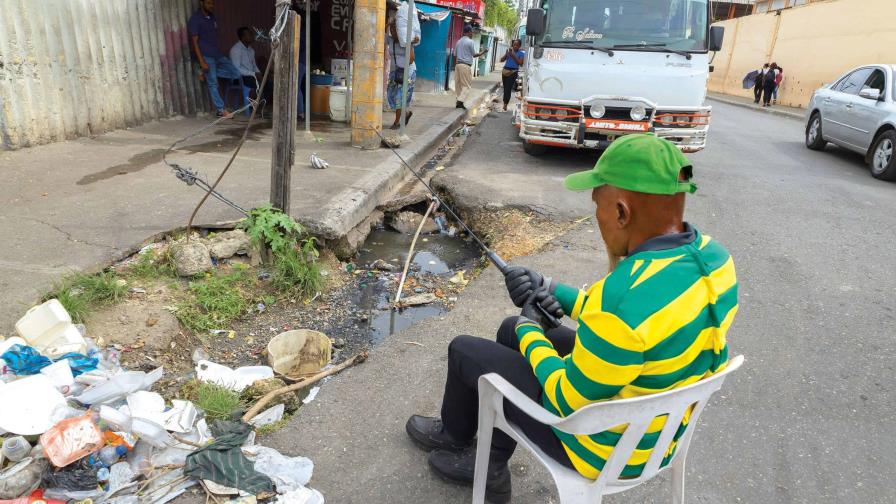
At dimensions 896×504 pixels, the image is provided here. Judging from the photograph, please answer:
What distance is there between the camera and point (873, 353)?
11.3 feet

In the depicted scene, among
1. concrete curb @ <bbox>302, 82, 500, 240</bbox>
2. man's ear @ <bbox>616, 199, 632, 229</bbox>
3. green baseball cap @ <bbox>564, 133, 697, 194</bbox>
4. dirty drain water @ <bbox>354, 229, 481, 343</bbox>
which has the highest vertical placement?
green baseball cap @ <bbox>564, 133, 697, 194</bbox>

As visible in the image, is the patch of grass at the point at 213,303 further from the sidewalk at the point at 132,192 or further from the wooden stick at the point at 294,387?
the wooden stick at the point at 294,387

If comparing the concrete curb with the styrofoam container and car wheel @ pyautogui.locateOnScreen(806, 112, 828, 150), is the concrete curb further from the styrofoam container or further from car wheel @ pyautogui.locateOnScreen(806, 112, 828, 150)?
car wheel @ pyautogui.locateOnScreen(806, 112, 828, 150)

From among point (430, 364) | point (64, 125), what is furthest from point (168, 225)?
point (64, 125)

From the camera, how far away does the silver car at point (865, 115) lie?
8.05 metres

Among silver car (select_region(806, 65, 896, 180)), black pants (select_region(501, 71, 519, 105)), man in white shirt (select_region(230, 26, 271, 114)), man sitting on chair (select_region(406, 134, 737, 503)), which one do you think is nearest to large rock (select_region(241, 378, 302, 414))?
man sitting on chair (select_region(406, 134, 737, 503))

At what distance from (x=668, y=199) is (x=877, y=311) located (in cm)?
346

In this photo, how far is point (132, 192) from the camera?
497cm

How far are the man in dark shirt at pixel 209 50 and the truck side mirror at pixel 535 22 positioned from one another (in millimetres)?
4748

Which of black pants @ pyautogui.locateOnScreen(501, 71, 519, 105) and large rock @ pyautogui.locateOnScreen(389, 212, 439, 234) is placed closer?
large rock @ pyautogui.locateOnScreen(389, 212, 439, 234)

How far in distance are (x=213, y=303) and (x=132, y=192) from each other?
2079 millimetres

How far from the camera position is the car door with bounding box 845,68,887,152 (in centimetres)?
826

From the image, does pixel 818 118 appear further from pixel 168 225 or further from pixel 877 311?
pixel 168 225

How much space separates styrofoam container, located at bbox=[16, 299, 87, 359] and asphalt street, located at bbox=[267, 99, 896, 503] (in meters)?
1.22
